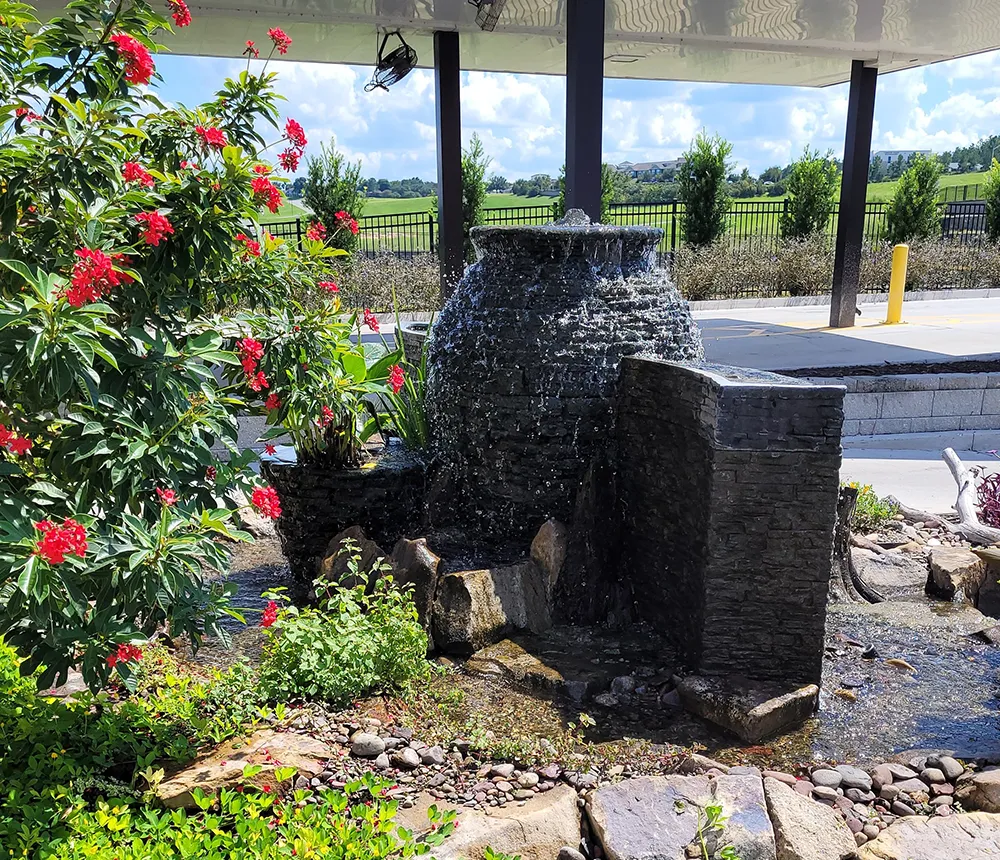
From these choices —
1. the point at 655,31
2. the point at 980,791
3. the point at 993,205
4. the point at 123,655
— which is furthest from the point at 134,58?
the point at 993,205

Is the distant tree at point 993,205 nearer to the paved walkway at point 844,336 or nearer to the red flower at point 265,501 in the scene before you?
the paved walkway at point 844,336

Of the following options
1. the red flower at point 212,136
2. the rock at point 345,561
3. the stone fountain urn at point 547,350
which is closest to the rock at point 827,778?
the stone fountain urn at point 547,350

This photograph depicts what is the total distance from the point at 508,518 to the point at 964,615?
2.12 meters

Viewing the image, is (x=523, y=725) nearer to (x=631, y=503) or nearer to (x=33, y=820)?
(x=631, y=503)

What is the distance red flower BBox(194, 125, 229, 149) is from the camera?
7.54 feet

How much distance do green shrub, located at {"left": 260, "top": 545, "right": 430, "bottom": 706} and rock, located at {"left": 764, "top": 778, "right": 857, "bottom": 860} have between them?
124cm

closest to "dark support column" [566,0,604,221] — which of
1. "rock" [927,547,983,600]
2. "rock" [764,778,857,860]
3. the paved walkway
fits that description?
Answer: the paved walkway

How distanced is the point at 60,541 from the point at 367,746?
3.82ft

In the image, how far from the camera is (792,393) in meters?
3.04

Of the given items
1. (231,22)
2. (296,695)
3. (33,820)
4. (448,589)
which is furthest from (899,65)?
(33,820)

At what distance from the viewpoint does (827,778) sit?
8.64 ft

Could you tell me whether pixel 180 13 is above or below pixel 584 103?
below

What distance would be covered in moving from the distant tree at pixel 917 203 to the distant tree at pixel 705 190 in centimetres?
438

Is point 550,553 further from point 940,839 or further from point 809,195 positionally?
point 809,195
